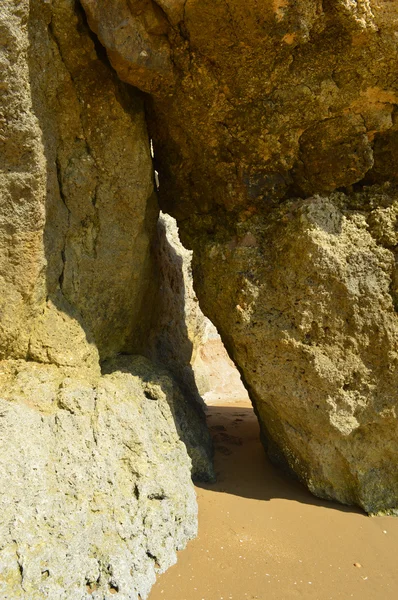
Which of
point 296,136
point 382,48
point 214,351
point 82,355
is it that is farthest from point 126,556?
point 214,351

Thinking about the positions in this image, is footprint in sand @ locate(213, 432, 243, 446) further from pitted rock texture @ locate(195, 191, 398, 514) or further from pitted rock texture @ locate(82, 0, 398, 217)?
pitted rock texture @ locate(82, 0, 398, 217)

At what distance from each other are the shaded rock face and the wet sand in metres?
0.24

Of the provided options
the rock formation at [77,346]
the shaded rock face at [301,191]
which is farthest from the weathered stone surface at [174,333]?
the shaded rock face at [301,191]

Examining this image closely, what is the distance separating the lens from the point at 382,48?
10.8 feet

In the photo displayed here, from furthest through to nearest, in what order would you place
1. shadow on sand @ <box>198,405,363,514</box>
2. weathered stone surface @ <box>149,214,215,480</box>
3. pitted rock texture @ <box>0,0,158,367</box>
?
1. weathered stone surface @ <box>149,214,215,480</box>
2. shadow on sand @ <box>198,405,363,514</box>
3. pitted rock texture @ <box>0,0,158,367</box>

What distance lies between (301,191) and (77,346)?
2.13 metres

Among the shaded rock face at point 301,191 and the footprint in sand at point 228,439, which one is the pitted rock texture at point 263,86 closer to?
the shaded rock face at point 301,191

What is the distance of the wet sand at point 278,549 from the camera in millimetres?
2789

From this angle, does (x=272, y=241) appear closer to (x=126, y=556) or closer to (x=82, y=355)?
(x=82, y=355)

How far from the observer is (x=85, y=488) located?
113 inches

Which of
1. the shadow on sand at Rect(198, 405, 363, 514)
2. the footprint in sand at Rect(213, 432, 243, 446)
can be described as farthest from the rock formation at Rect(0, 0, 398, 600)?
the footprint in sand at Rect(213, 432, 243, 446)

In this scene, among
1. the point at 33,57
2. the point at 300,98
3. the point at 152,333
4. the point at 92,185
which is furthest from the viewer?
the point at 152,333

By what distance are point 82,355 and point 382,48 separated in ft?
9.92

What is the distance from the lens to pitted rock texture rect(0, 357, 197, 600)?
8.20ft
